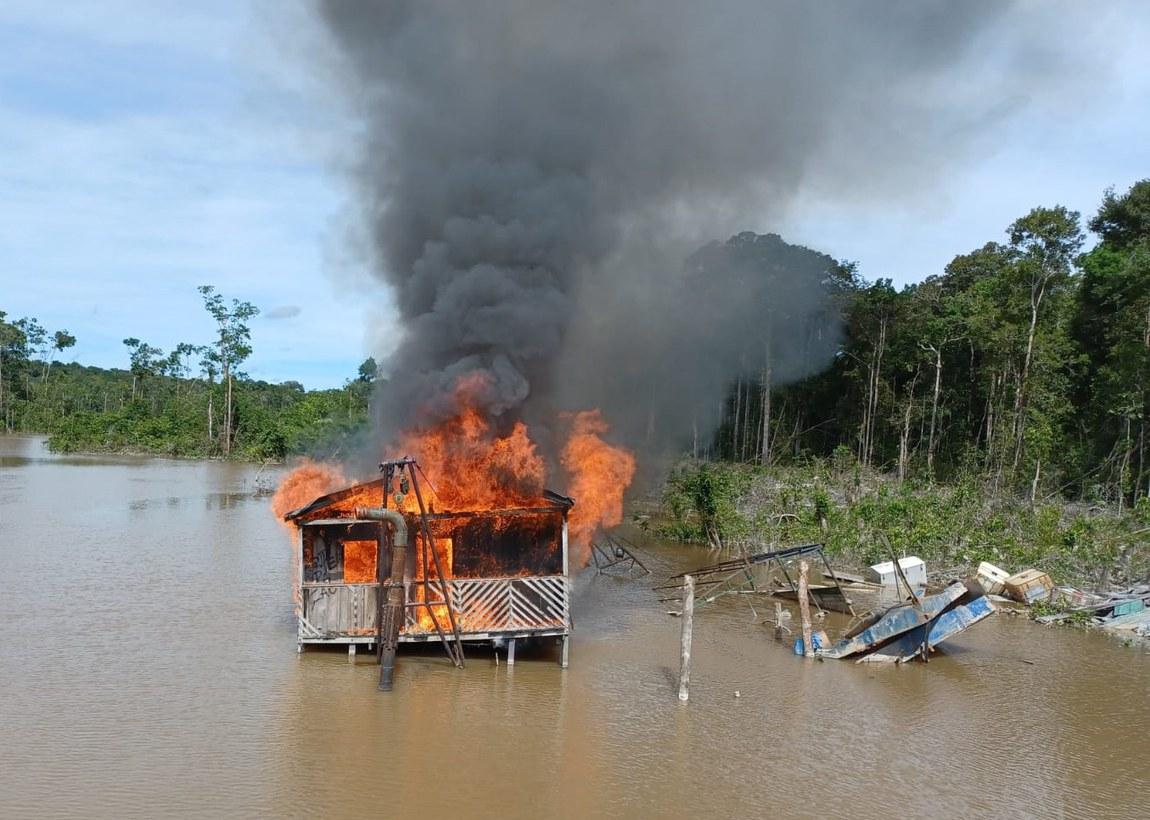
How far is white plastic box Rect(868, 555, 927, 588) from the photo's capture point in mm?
25438

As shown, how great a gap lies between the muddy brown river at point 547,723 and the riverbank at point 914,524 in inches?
158

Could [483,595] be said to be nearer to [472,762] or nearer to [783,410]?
[472,762]

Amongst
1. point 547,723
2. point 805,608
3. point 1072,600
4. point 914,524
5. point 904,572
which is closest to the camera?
point 547,723

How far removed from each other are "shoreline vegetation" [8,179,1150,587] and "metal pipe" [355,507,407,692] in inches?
270

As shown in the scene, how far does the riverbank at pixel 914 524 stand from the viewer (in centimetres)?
2638

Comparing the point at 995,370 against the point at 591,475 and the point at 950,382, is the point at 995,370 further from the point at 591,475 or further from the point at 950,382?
the point at 591,475

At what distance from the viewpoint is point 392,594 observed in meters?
15.8

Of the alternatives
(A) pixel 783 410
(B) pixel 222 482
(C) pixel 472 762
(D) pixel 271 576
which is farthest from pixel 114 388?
(C) pixel 472 762

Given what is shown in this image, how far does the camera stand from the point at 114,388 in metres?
119

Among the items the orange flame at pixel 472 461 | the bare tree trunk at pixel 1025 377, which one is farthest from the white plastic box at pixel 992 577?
the bare tree trunk at pixel 1025 377

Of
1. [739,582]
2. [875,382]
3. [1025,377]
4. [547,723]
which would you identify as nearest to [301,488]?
[547,723]

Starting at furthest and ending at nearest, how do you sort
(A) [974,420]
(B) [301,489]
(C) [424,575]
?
(A) [974,420], (B) [301,489], (C) [424,575]

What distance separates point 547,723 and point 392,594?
3507 millimetres

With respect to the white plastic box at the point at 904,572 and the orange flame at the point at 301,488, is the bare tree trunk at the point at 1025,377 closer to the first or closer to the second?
the white plastic box at the point at 904,572
